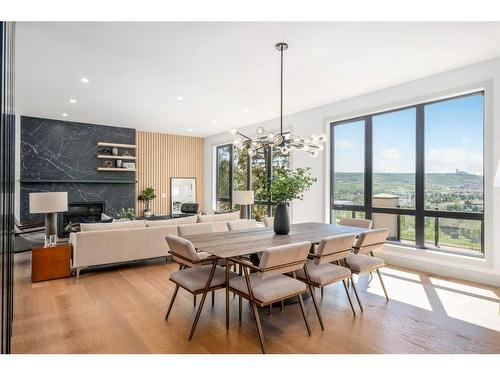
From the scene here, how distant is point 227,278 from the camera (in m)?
2.51

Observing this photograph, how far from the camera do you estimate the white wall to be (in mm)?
3562

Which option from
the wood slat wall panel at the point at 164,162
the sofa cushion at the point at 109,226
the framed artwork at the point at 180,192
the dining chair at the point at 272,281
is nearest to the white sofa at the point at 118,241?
the sofa cushion at the point at 109,226

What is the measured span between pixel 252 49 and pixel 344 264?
2.64 m

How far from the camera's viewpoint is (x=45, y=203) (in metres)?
3.71

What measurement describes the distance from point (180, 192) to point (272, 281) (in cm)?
685

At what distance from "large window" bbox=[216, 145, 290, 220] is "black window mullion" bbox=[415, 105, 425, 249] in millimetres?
2668

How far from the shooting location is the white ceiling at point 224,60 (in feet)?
9.36

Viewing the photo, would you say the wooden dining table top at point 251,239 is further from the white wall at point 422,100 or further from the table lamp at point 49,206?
the table lamp at point 49,206

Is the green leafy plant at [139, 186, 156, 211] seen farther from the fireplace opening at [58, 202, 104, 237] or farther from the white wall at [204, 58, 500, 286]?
the white wall at [204, 58, 500, 286]

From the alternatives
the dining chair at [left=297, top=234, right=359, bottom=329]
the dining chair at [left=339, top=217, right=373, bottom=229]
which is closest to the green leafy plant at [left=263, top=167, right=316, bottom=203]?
the dining chair at [left=297, top=234, right=359, bottom=329]

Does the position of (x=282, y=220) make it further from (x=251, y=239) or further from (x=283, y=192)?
(x=251, y=239)
